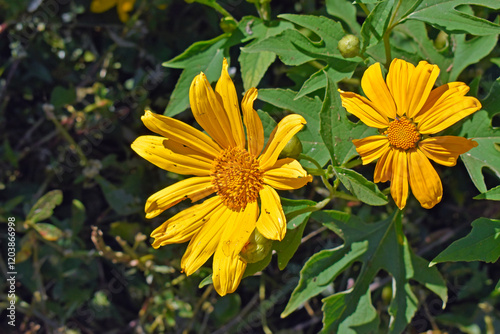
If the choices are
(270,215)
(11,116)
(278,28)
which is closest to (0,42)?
(11,116)

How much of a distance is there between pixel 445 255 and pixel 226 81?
104 centimetres

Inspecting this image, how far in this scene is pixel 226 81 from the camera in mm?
1839

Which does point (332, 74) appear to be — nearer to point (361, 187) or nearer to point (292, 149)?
point (292, 149)

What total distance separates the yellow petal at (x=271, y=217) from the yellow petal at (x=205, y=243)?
200 mm

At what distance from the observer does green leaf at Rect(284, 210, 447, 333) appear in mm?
2066

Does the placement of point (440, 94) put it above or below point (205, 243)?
above

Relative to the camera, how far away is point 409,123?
1.79 meters

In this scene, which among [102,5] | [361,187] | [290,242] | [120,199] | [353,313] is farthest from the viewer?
[102,5]

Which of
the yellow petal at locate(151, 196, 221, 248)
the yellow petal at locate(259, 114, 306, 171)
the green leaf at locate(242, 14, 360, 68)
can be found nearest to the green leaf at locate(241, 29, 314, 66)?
the green leaf at locate(242, 14, 360, 68)

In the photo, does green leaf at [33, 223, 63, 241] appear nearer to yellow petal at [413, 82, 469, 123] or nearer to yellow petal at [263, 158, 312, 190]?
yellow petal at [263, 158, 312, 190]

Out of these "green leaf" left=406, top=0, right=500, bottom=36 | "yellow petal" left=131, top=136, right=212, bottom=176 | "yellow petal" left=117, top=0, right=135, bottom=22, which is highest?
"yellow petal" left=117, top=0, right=135, bottom=22

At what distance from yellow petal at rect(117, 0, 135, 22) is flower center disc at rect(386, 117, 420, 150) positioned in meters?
1.95

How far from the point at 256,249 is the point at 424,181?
647 millimetres

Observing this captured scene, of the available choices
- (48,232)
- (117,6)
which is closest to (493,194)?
(48,232)
